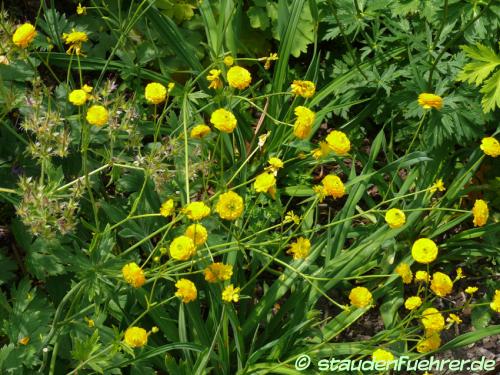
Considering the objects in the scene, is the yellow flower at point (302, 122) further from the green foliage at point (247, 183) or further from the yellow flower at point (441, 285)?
the yellow flower at point (441, 285)

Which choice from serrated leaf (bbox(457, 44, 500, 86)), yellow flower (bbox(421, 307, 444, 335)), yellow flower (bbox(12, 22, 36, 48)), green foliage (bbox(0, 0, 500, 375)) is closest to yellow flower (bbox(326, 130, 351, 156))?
green foliage (bbox(0, 0, 500, 375))

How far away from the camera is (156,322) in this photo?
7.43ft

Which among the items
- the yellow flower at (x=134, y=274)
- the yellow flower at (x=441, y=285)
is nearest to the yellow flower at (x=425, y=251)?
the yellow flower at (x=441, y=285)

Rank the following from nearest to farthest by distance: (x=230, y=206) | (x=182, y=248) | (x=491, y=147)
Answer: (x=182, y=248)
(x=230, y=206)
(x=491, y=147)

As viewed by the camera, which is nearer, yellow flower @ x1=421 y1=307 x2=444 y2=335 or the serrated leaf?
yellow flower @ x1=421 y1=307 x2=444 y2=335

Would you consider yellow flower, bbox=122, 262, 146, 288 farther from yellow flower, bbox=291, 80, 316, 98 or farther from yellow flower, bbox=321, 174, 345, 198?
yellow flower, bbox=291, 80, 316, 98

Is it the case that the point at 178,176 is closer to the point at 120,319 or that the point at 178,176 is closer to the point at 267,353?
the point at 120,319

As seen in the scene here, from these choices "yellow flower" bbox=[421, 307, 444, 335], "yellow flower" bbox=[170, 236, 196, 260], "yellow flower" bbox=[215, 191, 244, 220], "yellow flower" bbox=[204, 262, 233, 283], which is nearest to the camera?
"yellow flower" bbox=[170, 236, 196, 260]

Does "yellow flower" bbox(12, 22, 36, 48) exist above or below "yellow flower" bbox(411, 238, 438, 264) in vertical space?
above

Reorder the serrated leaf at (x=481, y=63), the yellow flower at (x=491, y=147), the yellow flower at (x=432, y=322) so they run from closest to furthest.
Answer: the yellow flower at (x=432, y=322)
the yellow flower at (x=491, y=147)
the serrated leaf at (x=481, y=63)

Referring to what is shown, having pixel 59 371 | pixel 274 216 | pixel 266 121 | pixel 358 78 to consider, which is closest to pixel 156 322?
pixel 59 371

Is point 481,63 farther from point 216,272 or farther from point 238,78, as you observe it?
point 216,272

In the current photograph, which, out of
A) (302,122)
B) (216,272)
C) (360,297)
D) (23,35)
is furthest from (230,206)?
(23,35)

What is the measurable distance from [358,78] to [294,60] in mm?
454
